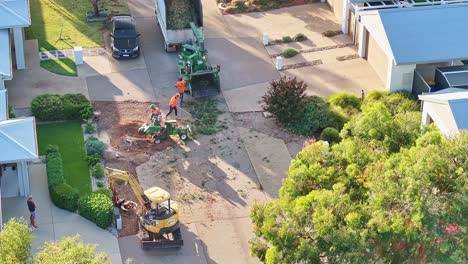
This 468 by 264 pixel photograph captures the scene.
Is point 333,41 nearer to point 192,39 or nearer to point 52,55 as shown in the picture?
point 192,39

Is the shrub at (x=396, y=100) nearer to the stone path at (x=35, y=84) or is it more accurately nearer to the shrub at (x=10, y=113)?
the stone path at (x=35, y=84)

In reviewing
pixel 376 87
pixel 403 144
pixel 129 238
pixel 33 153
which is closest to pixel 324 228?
pixel 403 144

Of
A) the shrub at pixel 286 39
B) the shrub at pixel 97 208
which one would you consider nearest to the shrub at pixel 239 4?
the shrub at pixel 286 39

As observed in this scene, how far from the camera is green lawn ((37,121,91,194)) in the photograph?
34.6m

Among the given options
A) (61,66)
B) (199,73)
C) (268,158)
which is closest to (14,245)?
(268,158)

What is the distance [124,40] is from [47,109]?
24.4 ft

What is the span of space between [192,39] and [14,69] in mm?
8932

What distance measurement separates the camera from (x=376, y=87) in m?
41.2

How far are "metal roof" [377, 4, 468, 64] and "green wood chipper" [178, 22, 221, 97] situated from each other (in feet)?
27.2

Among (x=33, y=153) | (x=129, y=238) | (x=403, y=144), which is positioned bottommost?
(x=129, y=238)

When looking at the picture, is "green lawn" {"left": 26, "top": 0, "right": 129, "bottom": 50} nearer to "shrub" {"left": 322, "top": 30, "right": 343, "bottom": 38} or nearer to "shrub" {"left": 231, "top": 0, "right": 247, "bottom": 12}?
"shrub" {"left": 231, "top": 0, "right": 247, "bottom": 12}

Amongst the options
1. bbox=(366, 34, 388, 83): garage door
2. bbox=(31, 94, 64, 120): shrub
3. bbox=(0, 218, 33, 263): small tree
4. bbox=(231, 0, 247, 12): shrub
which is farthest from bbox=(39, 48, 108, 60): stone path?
bbox=(0, 218, 33, 263): small tree

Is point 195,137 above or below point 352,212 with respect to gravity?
below

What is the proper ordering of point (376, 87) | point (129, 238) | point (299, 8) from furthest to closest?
point (299, 8), point (376, 87), point (129, 238)
